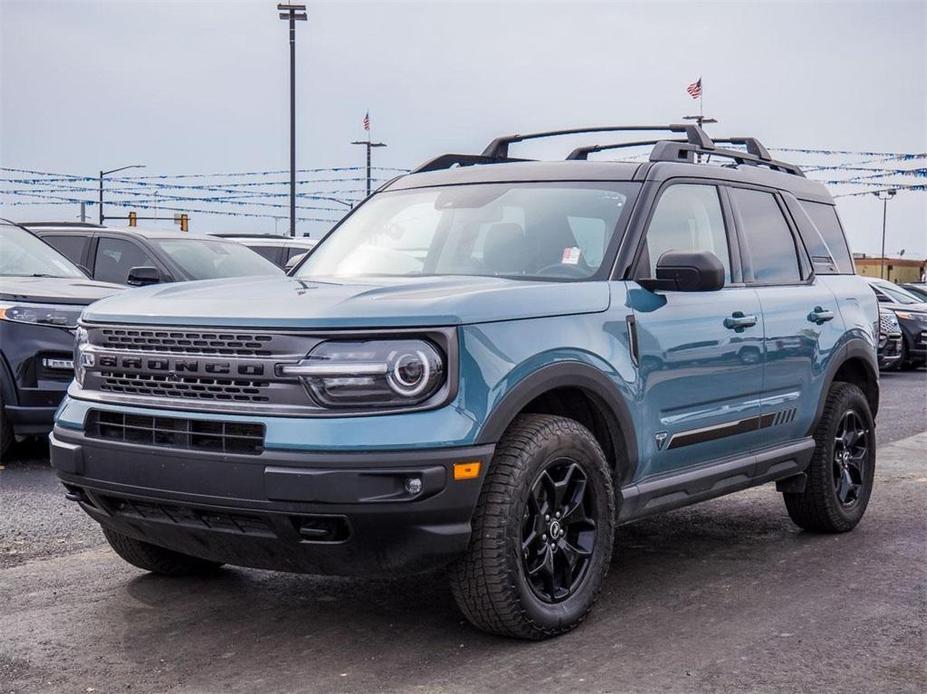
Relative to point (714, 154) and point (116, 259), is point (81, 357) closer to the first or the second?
point (714, 154)

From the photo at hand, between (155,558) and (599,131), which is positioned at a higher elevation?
(599,131)

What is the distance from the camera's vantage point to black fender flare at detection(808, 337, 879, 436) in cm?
658

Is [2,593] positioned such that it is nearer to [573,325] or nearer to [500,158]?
[573,325]

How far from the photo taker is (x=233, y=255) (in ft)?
40.0

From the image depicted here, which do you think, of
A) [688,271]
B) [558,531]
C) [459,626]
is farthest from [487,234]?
[459,626]

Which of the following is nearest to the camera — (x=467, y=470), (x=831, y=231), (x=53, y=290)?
(x=467, y=470)

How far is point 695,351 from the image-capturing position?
5.41m

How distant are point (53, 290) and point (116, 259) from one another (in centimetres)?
289

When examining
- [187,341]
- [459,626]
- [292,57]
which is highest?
[292,57]

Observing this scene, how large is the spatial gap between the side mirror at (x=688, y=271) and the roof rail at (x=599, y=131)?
1202 mm

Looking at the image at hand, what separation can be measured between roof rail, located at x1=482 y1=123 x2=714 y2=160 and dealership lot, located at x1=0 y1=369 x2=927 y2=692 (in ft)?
6.87

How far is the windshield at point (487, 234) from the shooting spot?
5312mm

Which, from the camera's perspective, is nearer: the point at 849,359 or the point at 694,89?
the point at 849,359

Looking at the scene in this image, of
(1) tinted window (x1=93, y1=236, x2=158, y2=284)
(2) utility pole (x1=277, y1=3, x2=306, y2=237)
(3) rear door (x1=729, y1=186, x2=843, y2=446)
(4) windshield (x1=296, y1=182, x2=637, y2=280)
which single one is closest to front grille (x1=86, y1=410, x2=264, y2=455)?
(4) windshield (x1=296, y1=182, x2=637, y2=280)
